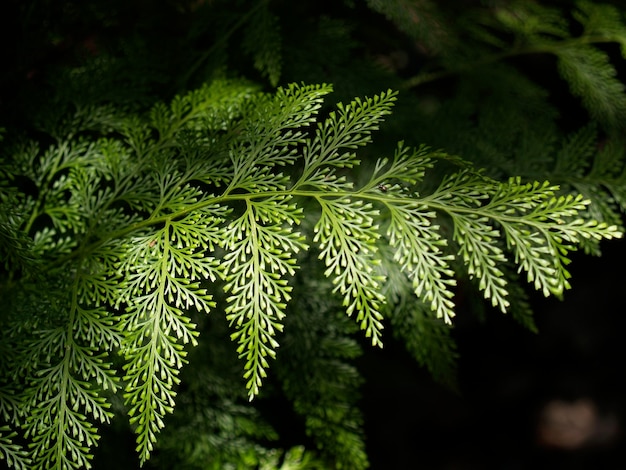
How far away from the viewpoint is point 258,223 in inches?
39.0

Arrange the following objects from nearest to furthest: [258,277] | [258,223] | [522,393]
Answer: [258,277]
[258,223]
[522,393]

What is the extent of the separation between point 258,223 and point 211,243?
8.2 inches

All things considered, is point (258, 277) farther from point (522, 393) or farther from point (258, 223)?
point (522, 393)

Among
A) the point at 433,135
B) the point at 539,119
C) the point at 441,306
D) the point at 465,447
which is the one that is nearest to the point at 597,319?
the point at 465,447

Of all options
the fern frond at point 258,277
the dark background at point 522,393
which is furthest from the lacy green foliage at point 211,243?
the dark background at point 522,393

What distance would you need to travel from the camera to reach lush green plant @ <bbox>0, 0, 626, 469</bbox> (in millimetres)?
774

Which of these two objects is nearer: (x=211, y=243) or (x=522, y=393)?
(x=211, y=243)

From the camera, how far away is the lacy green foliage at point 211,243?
0.75 meters

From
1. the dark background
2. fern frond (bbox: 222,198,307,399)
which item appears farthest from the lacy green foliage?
the dark background

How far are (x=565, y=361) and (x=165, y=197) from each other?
2.33 m

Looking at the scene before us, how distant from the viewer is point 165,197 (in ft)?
2.99

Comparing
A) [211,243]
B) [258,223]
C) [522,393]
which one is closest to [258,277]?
[211,243]

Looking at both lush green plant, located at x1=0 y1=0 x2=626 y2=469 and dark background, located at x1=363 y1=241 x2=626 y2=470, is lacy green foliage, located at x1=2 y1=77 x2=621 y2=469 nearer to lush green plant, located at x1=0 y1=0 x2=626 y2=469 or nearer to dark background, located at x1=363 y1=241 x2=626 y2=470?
lush green plant, located at x1=0 y1=0 x2=626 y2=469

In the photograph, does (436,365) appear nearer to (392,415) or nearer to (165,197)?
(165,197)
